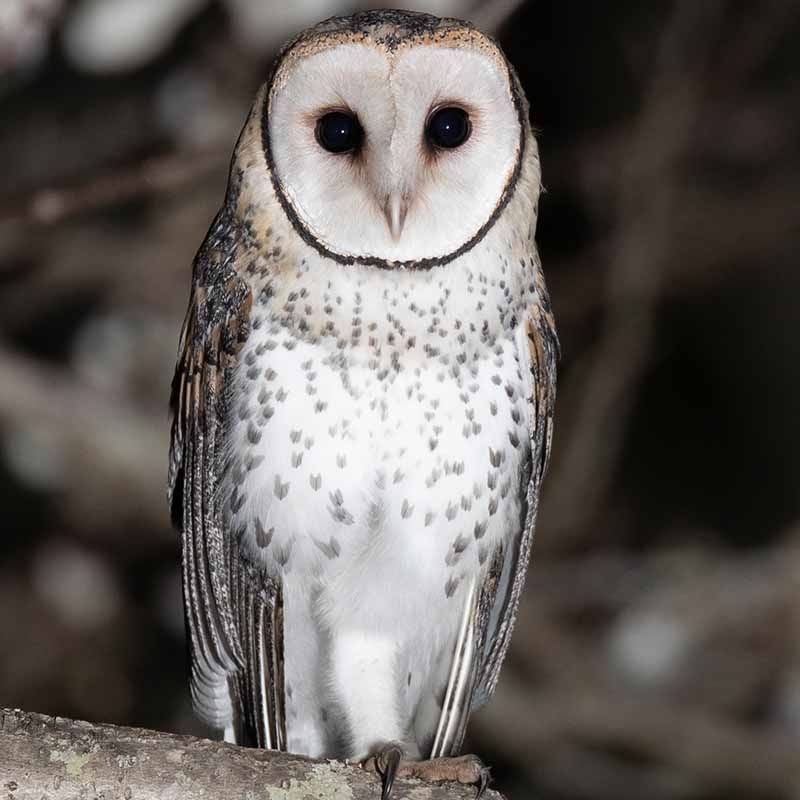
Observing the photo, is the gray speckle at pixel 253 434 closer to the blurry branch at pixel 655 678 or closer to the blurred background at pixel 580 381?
the blurred background at pixel 580 381

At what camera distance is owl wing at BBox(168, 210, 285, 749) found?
2.03 metres

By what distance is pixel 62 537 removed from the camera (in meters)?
4.25

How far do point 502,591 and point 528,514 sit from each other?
153 mm

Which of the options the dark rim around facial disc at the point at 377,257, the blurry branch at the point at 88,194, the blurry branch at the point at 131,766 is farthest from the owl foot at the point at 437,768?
the blurry branch at the point at 88,194

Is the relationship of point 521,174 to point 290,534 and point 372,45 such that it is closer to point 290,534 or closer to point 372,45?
point 372,45

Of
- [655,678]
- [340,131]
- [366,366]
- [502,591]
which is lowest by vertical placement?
[655,678]

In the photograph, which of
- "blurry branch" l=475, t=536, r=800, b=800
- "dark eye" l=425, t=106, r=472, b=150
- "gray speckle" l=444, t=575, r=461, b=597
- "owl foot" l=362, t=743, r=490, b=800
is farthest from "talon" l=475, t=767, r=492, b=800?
"blurry branch" l=475, t=536, r=800, b=800

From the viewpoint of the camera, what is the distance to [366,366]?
190 centimetres

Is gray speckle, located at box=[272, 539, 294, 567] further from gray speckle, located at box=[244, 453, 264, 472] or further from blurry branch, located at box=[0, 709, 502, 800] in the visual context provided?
blurry branch, located at box=[0, 709, 502, 800]

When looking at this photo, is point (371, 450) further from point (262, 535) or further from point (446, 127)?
point (446, 127)

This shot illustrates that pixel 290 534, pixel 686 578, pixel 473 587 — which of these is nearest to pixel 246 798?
pixel 290 534

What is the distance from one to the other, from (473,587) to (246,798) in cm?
57

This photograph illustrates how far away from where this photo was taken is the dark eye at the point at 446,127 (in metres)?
1.83

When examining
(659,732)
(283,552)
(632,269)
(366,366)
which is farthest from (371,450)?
(632,269)
